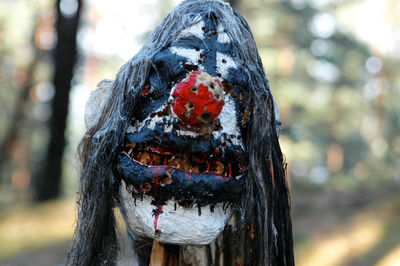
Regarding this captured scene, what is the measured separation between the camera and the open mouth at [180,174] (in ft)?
3.93

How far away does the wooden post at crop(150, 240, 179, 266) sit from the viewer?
1285 mm

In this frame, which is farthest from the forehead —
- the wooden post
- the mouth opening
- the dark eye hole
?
the wooden post

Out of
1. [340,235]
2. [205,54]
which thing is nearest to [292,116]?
[340,235]

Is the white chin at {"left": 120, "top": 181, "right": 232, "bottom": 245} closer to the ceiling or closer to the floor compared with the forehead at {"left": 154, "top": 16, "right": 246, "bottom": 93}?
closer to the floor

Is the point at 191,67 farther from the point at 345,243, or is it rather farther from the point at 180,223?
the point at 345,243

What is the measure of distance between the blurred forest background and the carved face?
458 millimetres

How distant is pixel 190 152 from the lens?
1.22m

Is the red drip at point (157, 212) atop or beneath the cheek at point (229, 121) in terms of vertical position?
beneath

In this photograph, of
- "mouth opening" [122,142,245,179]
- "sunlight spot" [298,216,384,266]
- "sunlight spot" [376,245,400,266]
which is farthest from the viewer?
"sunlight spot" [298,216,384,266]

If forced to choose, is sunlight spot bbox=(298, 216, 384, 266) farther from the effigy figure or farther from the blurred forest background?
the effigy figure

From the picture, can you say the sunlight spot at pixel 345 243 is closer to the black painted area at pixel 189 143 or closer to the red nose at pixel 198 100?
the black painted area at pixel 189 143

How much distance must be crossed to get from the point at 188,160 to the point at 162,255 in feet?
1.08

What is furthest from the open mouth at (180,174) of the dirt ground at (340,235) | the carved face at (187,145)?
the dirt ground at (340,235)

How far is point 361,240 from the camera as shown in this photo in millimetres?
4641
